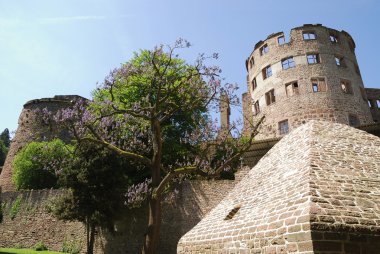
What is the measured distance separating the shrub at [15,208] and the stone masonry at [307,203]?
62.5 ft

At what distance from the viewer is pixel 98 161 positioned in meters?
19.2

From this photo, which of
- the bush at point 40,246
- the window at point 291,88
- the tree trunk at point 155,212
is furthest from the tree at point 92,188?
the window at point 291,88

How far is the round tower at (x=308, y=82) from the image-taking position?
98.3ft

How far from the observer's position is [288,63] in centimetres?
3266

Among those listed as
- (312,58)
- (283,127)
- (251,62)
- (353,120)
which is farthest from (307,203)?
(251,62)

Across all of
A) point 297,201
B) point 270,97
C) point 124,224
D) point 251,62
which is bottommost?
point 124,224

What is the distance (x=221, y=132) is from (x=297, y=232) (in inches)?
480

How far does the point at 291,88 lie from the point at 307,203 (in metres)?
27.2

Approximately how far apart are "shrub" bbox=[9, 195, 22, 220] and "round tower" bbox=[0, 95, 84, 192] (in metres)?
11.1

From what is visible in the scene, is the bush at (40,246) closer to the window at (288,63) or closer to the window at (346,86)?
the window at (288,63)

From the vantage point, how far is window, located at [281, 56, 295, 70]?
32425 millimetres

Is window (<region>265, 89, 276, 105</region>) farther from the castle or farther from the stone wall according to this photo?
the stone wall

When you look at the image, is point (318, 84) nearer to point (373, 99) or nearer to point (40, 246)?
point (373, 99)

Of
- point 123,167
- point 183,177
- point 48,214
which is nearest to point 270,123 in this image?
point 183,177
